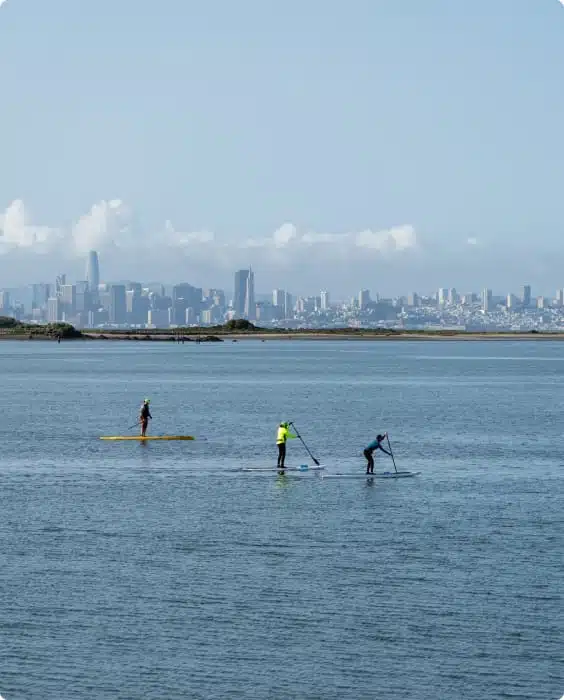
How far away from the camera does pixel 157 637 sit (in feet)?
98.0

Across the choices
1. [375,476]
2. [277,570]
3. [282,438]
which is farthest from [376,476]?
[277,570]

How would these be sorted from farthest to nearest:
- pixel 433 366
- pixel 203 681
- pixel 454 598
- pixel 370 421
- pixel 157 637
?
pixel 433 366, pixel 370 421, pixel 454 598, pixel 157 637, pixel 203 681

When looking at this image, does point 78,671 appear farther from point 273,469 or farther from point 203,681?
point 273,469

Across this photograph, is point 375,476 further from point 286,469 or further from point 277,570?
point 277,570

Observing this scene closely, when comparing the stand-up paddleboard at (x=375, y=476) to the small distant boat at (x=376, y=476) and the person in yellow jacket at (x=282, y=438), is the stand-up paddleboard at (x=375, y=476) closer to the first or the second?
the small distant boat at (x=376, y=476)

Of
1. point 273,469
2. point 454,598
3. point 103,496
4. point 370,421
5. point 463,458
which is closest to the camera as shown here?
point 454,598

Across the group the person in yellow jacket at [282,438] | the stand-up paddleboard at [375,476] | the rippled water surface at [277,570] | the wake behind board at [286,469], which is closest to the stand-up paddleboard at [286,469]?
the wake behind board at [286,469]

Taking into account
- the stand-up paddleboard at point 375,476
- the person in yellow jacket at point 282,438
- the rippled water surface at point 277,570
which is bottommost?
the rippled water surface at point 277,570

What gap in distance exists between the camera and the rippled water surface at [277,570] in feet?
90.7

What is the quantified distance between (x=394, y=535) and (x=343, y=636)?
36.2ft

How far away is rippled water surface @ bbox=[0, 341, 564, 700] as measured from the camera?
27641mm

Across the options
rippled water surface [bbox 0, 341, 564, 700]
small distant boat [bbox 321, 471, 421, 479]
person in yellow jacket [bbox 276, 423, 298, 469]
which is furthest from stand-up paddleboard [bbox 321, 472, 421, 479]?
person in yellow jacket [bbox 276, 423, 298, 469]

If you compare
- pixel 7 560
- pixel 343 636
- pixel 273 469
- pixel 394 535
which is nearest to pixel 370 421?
pixel 273 469

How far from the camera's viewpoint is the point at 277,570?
35.8 metres
